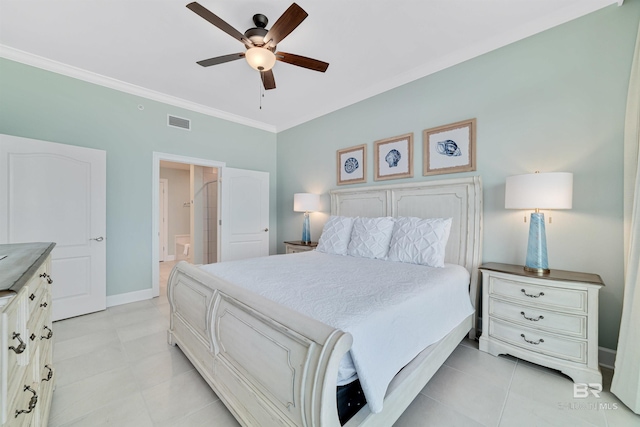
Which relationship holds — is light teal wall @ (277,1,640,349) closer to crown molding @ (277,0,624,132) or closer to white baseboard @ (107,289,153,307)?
crown molding @ (277,0,624,132)

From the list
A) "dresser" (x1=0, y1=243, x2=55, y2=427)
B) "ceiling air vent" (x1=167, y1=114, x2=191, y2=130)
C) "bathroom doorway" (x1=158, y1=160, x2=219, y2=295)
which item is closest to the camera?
"dresser" (x1=0, y1=243, x2=55, y2=427)

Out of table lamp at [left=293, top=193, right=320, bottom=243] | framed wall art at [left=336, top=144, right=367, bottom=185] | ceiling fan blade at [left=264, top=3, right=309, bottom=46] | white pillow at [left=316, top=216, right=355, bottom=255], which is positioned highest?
ceiling fan blade at [left=264, top=3, right=309, bottom=46]

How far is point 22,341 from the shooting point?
930mm

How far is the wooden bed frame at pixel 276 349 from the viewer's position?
965 mm

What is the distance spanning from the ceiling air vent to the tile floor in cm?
284

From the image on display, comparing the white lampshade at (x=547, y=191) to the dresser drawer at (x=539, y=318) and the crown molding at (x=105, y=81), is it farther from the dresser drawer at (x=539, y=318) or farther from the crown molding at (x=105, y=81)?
the crown molding at (x=105, y=81)

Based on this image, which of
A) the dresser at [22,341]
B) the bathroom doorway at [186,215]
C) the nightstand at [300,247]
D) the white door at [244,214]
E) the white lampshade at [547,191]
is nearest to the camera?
the dresser at [22,341]

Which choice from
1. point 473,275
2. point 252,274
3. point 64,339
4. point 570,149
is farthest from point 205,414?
point 570,149

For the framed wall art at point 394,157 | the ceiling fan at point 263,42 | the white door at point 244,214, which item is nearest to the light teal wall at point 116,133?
the white door at point 244,214

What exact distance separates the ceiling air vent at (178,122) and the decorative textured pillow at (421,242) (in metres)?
3.40

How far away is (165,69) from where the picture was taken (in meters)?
2.96

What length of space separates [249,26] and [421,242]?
249cm

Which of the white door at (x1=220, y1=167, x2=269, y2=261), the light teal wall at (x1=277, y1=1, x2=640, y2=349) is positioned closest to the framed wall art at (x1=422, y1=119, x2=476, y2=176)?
the light teal wall at (x1=277, y1=1, x2=640, y2=349)

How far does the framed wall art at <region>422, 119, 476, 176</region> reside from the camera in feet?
8.58
